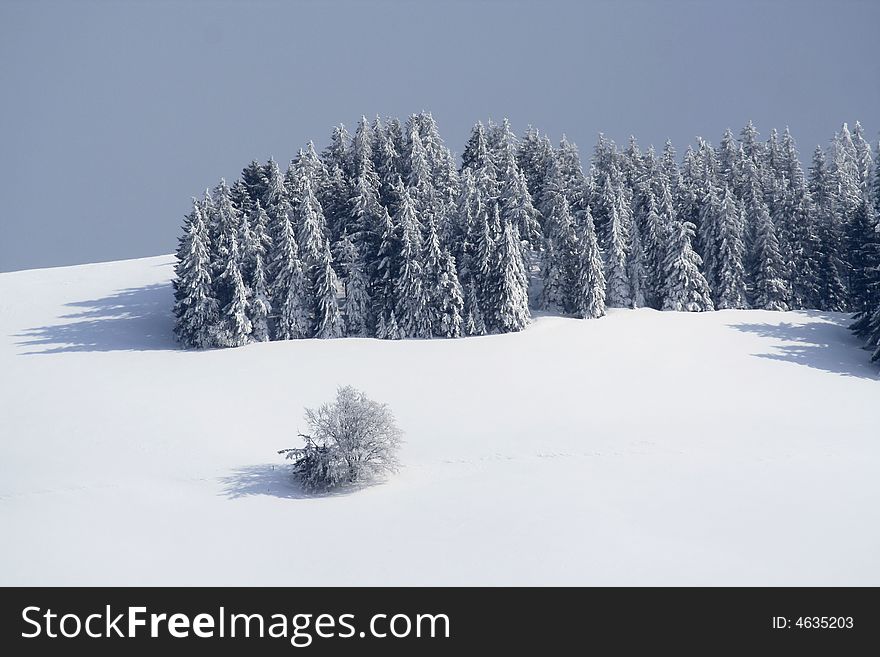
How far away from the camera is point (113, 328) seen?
53219mm

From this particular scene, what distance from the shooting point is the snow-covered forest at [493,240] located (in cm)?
5109

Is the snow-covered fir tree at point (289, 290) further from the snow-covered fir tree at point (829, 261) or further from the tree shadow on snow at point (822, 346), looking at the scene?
the snow-covered fir tree at point (829, 261)

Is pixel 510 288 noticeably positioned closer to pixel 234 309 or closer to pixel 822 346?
pixel 234 309

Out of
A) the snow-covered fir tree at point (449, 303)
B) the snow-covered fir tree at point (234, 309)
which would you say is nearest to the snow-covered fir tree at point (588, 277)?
the snow-covered fir tree at point (449, 303)

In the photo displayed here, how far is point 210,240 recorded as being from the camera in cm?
5225

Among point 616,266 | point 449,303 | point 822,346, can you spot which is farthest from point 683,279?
point 449,303

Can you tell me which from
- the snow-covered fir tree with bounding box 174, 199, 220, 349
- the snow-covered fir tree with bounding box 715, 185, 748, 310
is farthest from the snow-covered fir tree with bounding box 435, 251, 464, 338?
A: the snow-covered fir tree with bounding box 715, 185, 748, 310

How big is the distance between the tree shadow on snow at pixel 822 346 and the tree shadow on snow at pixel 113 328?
39172mm

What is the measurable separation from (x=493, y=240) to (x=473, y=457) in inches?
926

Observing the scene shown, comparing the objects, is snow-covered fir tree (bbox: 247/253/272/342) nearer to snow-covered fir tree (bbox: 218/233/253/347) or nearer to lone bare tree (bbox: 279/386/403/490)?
snow-covered fir tree (bbox: 218/233/253/347)

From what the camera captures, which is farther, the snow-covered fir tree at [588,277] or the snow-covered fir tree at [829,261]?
the snow-covered fir tree at [829,261]

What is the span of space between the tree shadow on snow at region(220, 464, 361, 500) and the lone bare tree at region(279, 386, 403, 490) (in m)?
0.42
